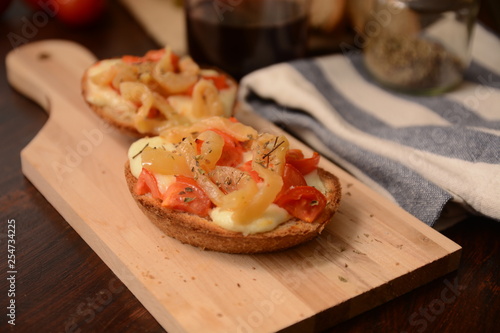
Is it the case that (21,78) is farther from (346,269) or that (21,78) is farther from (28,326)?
→ (346,269)

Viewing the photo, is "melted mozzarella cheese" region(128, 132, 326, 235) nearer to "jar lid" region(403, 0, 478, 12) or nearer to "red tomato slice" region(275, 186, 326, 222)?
"red tomato slice" region(275, 186, 326, 222)

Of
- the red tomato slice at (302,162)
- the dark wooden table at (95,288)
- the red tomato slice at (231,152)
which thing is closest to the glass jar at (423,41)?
the dark wooden table at (95,288)

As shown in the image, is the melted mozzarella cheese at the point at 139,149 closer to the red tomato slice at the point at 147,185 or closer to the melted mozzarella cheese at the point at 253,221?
the red tomato slice at the point at 147,185

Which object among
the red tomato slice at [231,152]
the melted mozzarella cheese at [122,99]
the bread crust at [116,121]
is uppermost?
the red tomato slice at [231,152]

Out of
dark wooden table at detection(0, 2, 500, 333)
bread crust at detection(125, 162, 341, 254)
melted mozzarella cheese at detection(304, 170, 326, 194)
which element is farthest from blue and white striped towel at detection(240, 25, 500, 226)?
bread crust at detection(125, 162, 341, 254)

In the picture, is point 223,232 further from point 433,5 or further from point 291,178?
point 433,5

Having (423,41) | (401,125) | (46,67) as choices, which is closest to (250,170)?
(401,125)
